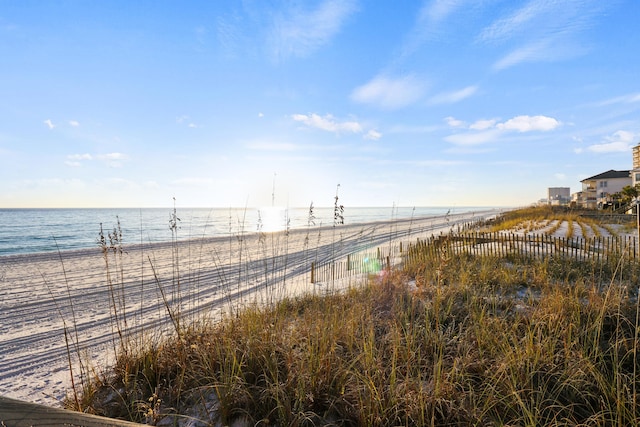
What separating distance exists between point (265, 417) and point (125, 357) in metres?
1.79

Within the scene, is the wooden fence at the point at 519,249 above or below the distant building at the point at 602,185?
below

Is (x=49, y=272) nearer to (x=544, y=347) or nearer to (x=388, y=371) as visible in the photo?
(x=388, y=371)

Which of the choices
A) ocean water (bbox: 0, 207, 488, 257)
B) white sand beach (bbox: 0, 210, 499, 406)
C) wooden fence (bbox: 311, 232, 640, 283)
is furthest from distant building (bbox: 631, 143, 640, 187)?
white sand beach (bbox: 0, 210, 499, 406)

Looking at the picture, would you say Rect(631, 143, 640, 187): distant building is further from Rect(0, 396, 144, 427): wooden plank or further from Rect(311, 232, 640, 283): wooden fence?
Rect(0, 396, 144, 427): wooden plank

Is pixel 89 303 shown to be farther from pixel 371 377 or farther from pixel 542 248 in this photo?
pixel 542 248

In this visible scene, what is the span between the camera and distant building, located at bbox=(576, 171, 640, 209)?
52156mm

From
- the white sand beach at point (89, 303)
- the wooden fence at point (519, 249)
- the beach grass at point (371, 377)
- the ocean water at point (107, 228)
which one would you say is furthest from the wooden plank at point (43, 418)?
the wooden fence at point (519, 249)

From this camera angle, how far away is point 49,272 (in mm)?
14734

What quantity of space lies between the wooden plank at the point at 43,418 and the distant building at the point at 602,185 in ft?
219

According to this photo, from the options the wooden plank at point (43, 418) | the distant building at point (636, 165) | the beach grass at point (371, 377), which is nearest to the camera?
the wooden plank at point (43, 418)

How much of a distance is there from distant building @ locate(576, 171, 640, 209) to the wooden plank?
6690 cm

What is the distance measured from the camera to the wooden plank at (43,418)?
1398 millimetres

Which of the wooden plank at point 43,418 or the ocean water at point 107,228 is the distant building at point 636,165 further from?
the wooden plank at point 43,418

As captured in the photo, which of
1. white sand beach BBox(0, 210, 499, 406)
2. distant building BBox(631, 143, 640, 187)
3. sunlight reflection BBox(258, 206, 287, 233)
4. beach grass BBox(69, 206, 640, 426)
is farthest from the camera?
distant building BBox(631, 143, 640, 187)
